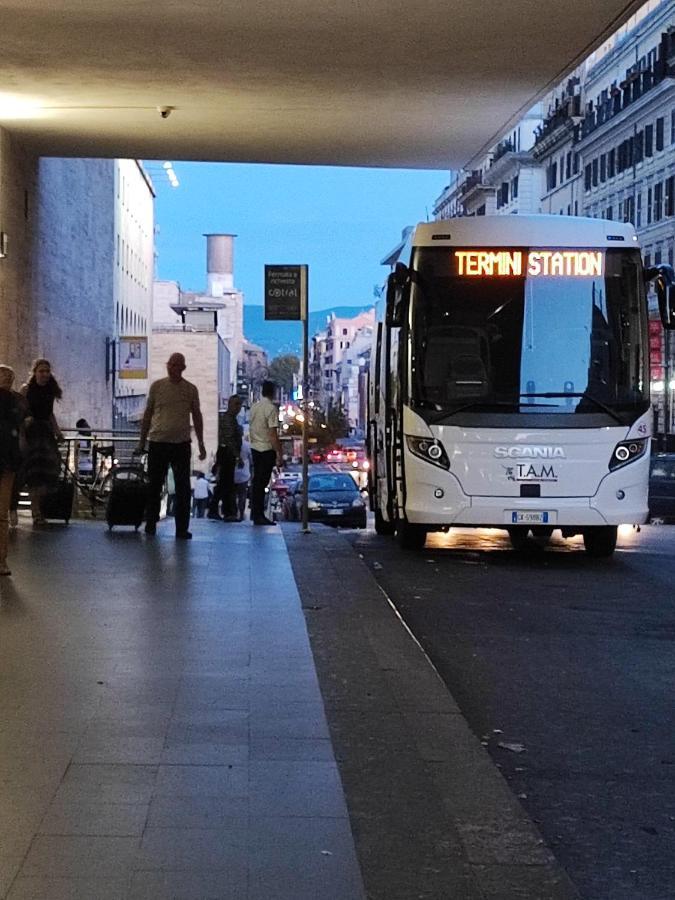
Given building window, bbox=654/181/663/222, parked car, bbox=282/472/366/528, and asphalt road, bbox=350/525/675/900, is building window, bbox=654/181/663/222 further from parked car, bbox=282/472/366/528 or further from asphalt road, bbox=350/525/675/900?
asphalt road, bbox=350/525/675/900

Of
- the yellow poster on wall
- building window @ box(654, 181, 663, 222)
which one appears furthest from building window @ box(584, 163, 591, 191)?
the yellow poster on wall

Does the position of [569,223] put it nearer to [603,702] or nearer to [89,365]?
[603,702]

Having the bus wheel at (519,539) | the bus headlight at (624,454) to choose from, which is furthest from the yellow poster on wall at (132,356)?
the bus headlight at (624,454)

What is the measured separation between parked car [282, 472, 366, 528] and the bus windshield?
19.6m

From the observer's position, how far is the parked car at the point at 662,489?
3403 cm

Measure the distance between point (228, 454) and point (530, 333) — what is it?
24.2 ft

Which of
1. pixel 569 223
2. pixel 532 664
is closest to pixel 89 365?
pixel 569 223

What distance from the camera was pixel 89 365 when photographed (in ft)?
123

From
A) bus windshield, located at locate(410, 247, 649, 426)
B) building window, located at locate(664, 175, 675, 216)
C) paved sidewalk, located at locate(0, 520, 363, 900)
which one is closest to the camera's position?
paved sidewalk, located at locate(0, 520, 363, 900)

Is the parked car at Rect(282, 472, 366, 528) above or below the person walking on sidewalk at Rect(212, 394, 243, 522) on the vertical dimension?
below

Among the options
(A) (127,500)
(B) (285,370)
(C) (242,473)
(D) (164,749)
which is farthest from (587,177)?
(B) (285,370)

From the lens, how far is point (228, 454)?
2264 centimetres

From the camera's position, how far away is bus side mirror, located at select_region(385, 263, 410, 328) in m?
16.4

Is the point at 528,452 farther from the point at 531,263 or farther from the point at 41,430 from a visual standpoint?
the point at 41,430
